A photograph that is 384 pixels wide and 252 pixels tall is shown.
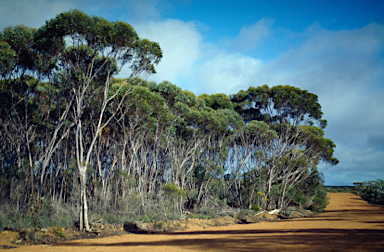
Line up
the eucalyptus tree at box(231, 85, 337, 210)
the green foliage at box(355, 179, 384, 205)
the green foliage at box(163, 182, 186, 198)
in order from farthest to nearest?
the green foliage at box(355, 179, 384, 205), the eucalyptus tree at box(231, 85, 337, 210), the green foliage at box(163, 182, 186, 198)

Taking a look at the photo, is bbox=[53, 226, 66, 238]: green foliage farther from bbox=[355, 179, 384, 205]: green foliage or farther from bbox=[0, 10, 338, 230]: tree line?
bbox=[355, 179, 384, 205]: green foliage

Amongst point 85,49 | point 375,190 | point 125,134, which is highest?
point 85,49

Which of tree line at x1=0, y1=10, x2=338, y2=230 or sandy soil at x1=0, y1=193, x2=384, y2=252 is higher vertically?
tree line at x1=0, y1=10, x2=338, y2=230

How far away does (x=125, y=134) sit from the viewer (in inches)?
752

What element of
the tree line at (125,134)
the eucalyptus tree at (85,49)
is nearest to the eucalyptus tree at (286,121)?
the tree line at (125,134)

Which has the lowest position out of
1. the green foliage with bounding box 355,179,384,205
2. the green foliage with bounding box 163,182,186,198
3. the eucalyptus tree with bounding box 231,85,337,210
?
the green foliage with bounding box 355,179,384,205

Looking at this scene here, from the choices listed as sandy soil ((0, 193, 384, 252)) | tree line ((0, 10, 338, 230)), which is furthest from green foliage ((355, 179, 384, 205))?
sandy soil ((0, 193, 384, 252))

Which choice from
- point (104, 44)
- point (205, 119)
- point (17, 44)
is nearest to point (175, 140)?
point (205, 119)

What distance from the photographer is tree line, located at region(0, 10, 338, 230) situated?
13.9 metres

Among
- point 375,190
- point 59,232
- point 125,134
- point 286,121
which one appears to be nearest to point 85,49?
point 125,134

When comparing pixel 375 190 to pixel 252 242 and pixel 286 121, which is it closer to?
pixel 286 121

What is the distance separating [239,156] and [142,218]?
15381 mm

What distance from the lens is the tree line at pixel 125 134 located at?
45.7ft

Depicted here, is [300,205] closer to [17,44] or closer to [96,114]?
[96,114]
